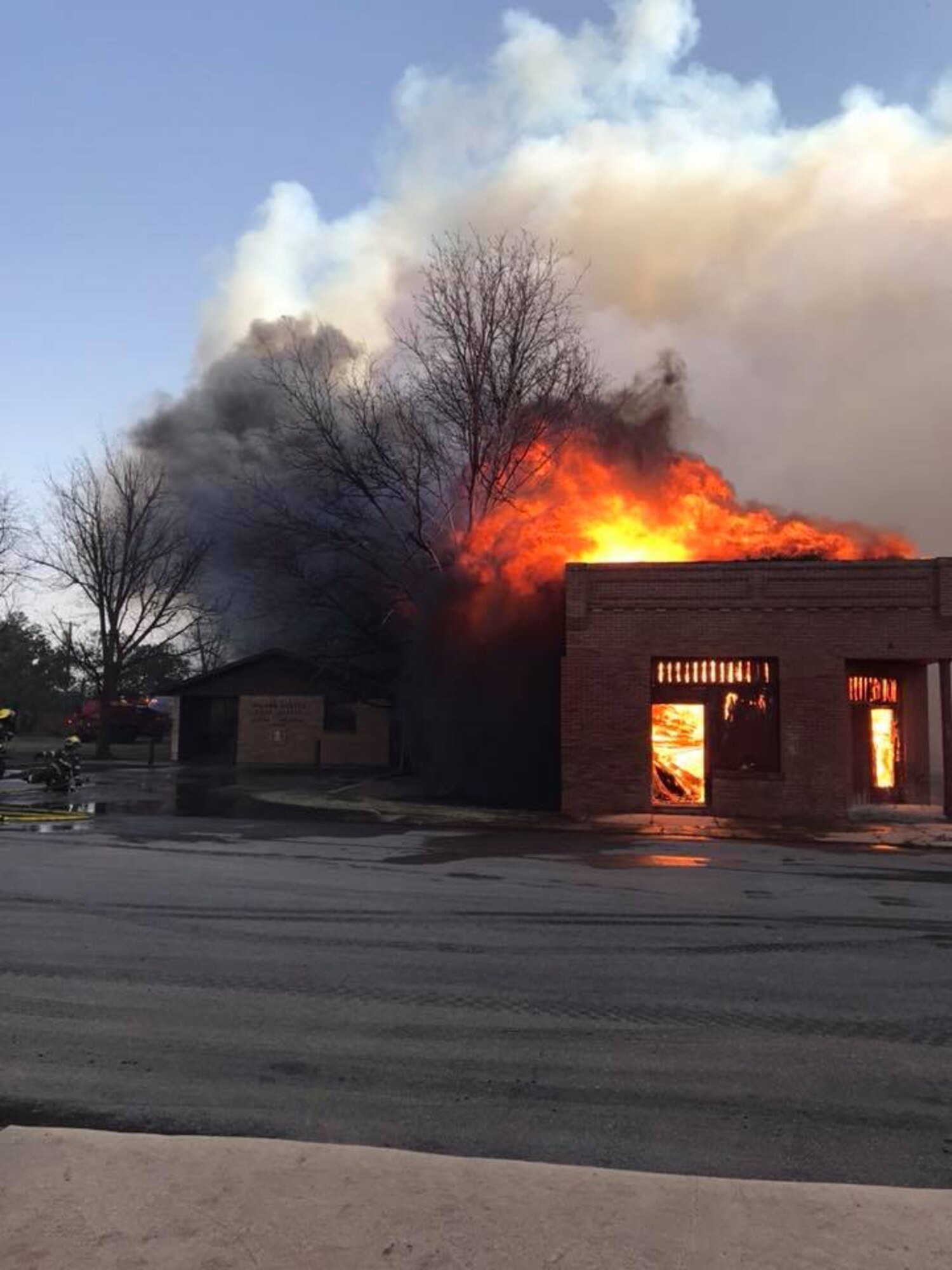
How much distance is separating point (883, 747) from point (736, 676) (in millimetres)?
3724

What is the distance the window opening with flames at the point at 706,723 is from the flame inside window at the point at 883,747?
2.66 meters

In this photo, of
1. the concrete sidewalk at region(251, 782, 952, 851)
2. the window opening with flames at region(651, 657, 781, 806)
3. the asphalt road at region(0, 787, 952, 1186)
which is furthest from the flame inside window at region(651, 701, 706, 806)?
the asphalt road at region(0, 787, 952, 1186)

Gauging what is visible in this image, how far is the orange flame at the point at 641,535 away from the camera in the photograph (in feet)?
73.9

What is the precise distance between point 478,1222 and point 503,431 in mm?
25025

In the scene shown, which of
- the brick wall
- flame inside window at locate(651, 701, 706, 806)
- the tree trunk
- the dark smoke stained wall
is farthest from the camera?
the tree trunk

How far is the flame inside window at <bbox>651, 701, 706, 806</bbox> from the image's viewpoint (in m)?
19.9

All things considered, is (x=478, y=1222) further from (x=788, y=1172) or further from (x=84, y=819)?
(x=84, y=819)

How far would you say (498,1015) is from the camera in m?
5.46

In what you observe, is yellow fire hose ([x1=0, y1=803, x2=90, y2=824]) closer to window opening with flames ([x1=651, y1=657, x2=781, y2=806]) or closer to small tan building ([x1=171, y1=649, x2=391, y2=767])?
window opening with flames ([x1=651, y1=657, x2=781, y2=806])

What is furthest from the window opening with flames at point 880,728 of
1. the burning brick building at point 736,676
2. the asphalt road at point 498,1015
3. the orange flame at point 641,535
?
the asphalt road at point 498,1015

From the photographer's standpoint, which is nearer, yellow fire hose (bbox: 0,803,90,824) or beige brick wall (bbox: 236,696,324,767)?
yellow fire hose (bbox: 0,803,90,824)

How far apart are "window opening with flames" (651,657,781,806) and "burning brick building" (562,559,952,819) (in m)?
0.02

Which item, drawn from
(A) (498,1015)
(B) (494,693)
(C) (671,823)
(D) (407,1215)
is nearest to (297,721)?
(B) (494,693)

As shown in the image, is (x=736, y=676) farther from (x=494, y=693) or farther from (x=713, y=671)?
(x=494, y=693)
